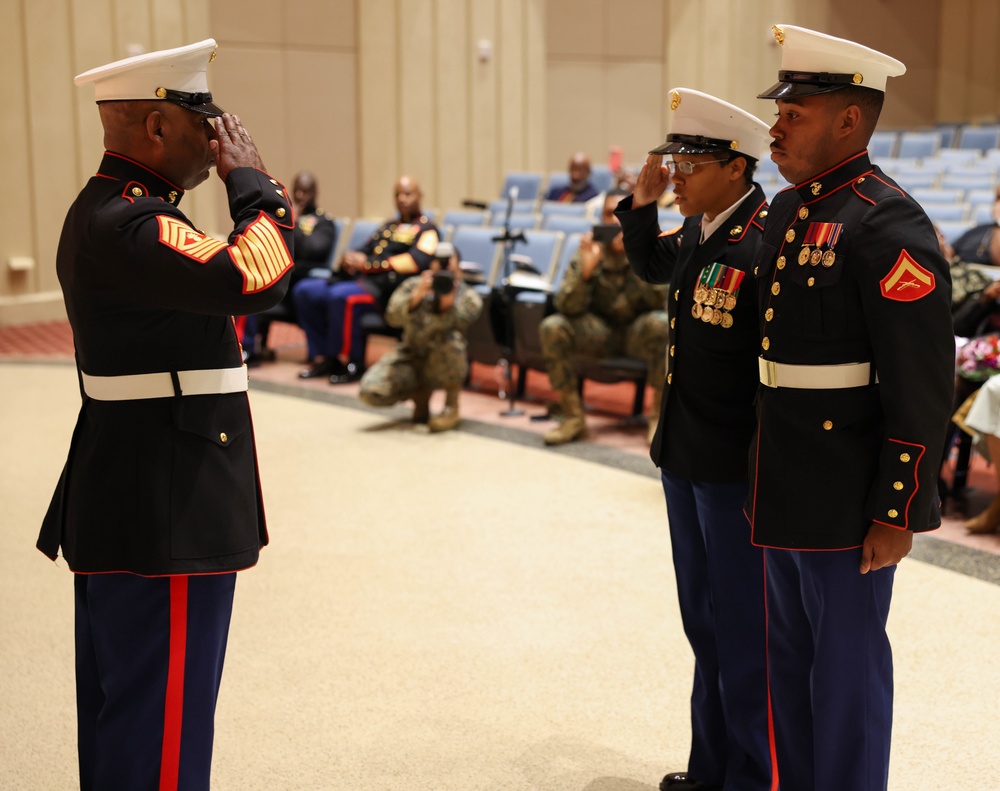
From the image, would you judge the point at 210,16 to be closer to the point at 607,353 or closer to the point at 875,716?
the point at 607,353

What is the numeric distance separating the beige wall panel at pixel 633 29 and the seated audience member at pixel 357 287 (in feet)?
26.0

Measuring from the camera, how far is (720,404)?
2424 mm

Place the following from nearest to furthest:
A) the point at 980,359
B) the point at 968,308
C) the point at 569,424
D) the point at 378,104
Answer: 1. the point at 980,359
2. the point at 968,308
3. the point at 569,424
4. the point at 378,104

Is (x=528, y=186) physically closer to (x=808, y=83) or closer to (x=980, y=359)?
(x=980, y=359)

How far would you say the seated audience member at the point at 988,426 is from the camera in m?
4.41

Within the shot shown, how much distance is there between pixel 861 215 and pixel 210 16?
10803 millimetres

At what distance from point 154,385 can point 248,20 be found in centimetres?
1074

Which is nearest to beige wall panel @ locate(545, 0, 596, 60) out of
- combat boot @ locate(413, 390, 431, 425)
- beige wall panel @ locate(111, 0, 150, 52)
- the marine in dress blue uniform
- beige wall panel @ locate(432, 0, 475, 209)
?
beige wall panel @ locate(432, 0, 475, 209)

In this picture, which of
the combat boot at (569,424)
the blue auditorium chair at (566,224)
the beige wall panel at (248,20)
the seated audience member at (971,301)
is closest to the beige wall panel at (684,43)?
the beige wall panel at (248,20)

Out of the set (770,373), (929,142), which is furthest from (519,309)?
(929,142)

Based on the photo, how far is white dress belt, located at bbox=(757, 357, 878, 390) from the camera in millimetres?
1989

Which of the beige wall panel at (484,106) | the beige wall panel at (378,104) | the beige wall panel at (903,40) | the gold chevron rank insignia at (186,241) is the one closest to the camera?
the gold chevron rank insignia at (186,241)

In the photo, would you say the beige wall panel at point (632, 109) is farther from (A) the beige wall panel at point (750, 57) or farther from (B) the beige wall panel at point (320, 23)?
(B) the beige wall panel at point (320, 23)

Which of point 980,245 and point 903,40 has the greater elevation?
point 903,40
